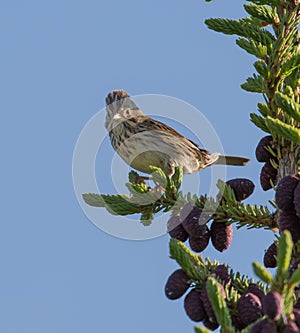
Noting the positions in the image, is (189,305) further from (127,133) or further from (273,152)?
(127,133)

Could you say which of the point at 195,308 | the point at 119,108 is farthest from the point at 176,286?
the point at 119,108

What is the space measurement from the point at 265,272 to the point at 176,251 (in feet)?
3.30

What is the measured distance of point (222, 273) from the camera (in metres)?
3.02

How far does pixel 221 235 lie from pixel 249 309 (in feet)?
3.08

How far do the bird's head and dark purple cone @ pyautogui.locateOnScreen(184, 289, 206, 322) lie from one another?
4.03 meters

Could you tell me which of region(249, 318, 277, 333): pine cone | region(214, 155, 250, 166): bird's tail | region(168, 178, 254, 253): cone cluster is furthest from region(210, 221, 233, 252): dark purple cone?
region(214, 155, 250, 166): bird's tail

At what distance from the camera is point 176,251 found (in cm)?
302

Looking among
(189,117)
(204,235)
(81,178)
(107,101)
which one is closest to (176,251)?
(204,235)

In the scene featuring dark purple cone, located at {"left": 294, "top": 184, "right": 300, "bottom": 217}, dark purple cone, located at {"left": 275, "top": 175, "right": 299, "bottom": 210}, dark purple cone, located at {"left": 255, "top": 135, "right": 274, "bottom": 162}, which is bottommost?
dark purple cone, located at {"left": 294, "top": 184, "right": 300, "bottom": 217}

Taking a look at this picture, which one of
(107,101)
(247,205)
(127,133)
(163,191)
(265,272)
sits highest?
(107,101)

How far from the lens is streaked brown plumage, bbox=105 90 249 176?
19.8 feet

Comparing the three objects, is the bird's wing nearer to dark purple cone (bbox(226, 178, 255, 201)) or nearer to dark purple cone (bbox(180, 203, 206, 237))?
dark purple cone (bbox(226, 178, 255, 201))

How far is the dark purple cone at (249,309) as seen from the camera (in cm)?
262

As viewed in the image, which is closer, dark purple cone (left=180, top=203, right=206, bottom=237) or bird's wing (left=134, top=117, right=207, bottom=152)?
dark purple cone (left=180, top=203, right=206, bottom=237)
